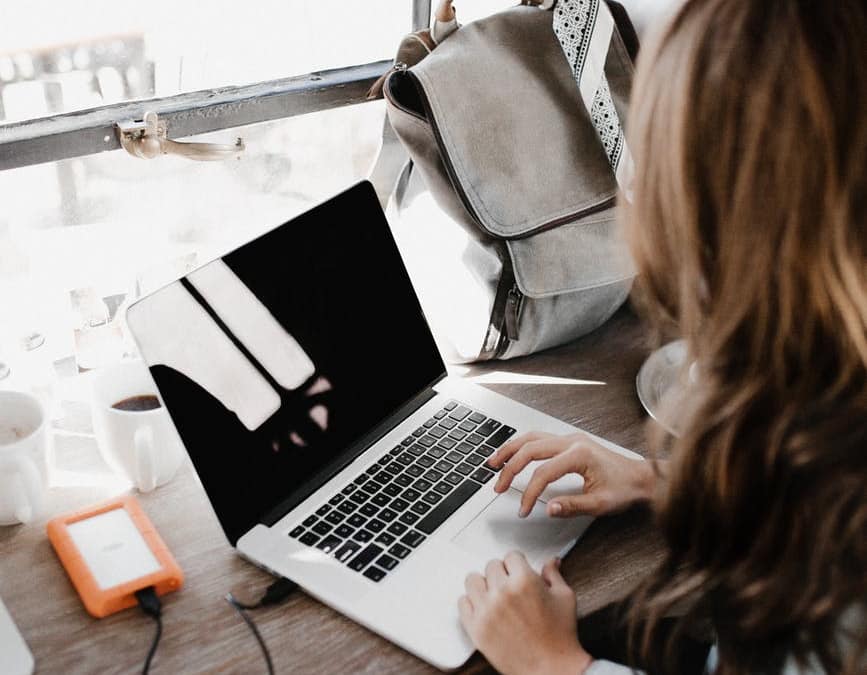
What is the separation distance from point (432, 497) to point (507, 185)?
0.37m

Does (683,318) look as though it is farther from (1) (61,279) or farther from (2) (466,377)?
(1) (61,279)

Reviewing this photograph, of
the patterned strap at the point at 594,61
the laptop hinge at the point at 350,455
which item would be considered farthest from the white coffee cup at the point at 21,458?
the patterned strap at the point at 594,61

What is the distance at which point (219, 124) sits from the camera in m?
1.14

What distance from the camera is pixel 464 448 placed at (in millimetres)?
937

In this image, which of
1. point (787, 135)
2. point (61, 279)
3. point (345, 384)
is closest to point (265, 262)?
point (345, 384)

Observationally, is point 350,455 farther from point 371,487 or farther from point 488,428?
point 488,428

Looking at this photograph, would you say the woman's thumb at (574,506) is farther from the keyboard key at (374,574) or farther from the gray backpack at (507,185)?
the gray backpack at (507,185)

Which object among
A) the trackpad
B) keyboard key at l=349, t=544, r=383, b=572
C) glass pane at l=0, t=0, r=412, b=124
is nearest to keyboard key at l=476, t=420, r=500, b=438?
the trackpad

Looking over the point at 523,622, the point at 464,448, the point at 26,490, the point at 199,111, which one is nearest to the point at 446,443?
the point at 464,448

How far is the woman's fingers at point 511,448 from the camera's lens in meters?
0.90

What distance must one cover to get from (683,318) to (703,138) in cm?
13

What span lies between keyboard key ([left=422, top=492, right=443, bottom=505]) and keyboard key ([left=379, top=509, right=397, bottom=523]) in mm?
36

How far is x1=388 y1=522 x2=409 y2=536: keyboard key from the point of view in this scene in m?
0.82

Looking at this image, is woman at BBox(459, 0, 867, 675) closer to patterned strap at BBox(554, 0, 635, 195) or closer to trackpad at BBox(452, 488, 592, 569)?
trackpad at BBox(452, 488, 592, 569)
